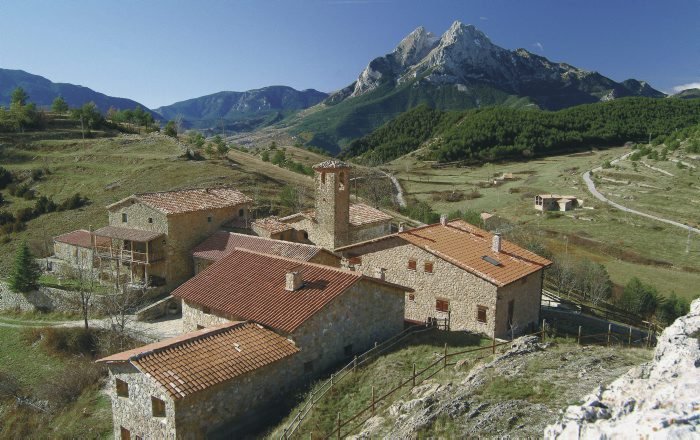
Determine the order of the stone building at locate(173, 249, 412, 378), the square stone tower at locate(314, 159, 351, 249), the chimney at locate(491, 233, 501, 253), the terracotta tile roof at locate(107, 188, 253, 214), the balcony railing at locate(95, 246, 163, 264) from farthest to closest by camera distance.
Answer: the terracotta tile roof at locate(107, 188, 253, 214)
the balcony railing at locate(95, 246, 163, 264)
the square stone tower at locate(314, 159, 351, 249)
the chimney at locate(491, 233, 501, 253)
the stone building at locate(173, 249, 412, 378)

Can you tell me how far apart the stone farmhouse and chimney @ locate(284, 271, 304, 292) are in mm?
61567

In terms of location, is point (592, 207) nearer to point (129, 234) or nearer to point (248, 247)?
point (248, 247)

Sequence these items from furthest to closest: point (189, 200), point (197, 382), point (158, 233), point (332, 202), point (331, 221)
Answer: point (189, 200) < point (158, 233) < point (331, 221) < point (332, 202) < point (197, 382)

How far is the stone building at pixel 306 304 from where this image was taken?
17.1m

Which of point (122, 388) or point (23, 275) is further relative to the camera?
point (23, 275)

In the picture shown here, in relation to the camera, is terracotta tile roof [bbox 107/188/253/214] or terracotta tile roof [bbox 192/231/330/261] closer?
terracotta tile roof [bbox 192/231/330/261]

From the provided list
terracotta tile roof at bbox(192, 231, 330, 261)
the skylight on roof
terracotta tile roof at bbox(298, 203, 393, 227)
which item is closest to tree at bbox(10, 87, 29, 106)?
terracotta tile roof at bbox(192, 231, 330, 261)

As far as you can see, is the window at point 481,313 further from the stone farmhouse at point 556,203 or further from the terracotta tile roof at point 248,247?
the stone farmhouse at point 556,203

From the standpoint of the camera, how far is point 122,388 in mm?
15023

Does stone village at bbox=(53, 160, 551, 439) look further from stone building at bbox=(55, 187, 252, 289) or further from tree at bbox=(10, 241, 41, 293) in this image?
tree at bbox=(10, 241, 41, 293)

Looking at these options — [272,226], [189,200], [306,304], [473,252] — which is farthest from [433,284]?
[189,200]

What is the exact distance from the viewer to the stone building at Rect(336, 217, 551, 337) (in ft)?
68.4

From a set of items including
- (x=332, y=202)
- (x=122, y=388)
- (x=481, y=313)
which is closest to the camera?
(x=122, y=388)

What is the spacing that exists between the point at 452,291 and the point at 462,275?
0.90 meters
